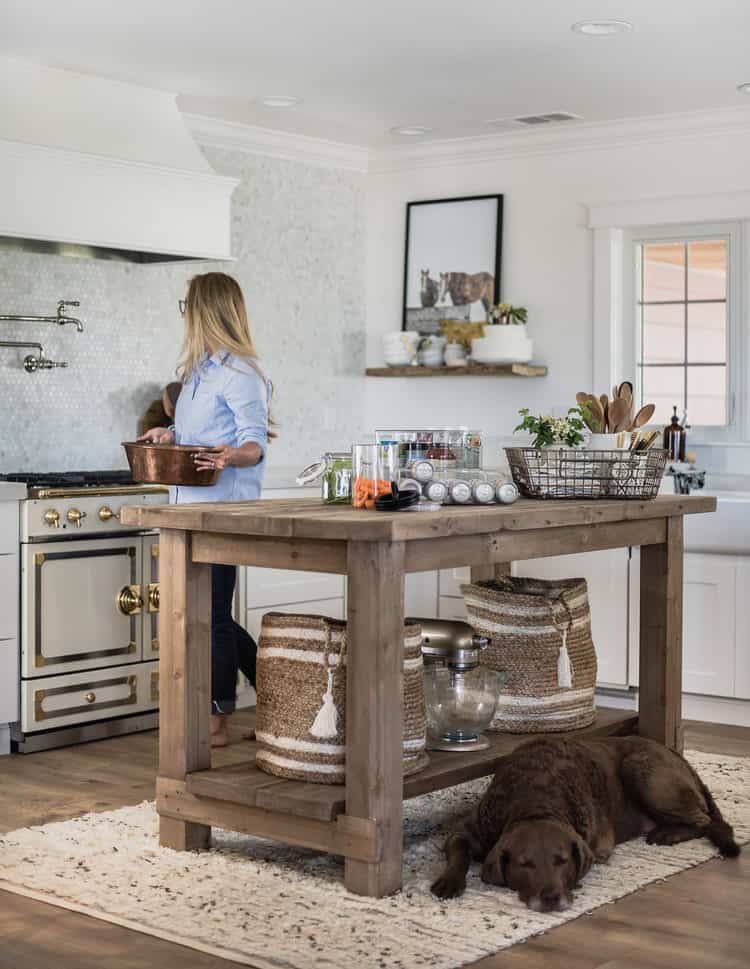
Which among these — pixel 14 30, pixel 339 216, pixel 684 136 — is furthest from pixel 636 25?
pixel 339 216

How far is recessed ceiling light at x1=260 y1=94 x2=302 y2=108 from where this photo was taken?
18.1 ft

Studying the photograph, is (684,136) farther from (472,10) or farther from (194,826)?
(194,826)

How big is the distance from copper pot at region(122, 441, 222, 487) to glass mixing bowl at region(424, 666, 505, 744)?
37.8 inches

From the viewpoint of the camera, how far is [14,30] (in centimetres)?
457

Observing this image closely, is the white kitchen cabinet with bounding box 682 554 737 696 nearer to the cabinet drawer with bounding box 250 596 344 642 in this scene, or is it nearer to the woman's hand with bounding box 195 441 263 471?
the cabinet drawer with bounding box 250 596 344 642

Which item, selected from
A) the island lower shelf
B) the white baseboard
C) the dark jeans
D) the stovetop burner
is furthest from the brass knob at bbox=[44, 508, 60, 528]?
the white baseboard

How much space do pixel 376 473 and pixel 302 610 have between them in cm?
A: 246

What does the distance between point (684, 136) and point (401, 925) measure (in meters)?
3.98

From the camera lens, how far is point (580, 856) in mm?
3068

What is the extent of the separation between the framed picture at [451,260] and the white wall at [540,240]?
0.06 meters

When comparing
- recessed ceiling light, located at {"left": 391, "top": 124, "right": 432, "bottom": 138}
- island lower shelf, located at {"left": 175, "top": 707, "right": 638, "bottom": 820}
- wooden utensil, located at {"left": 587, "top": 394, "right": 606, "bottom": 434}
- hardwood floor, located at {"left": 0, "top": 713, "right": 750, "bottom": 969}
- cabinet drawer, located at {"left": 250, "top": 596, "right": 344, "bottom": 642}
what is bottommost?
hardwood floor, located at {"left": 0, "top": 713, "right": 750, "bottom": 969}

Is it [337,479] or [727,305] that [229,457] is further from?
[727,305]

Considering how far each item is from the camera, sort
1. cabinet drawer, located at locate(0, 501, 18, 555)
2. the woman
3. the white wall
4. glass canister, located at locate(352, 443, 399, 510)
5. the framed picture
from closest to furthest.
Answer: glass canister, located at locate(352, 443, 399, 510), the woman, cabinet drawer, located at locate(0, 501, 18, 555), the white wall, the framed picture

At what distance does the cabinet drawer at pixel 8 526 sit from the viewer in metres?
4.54
